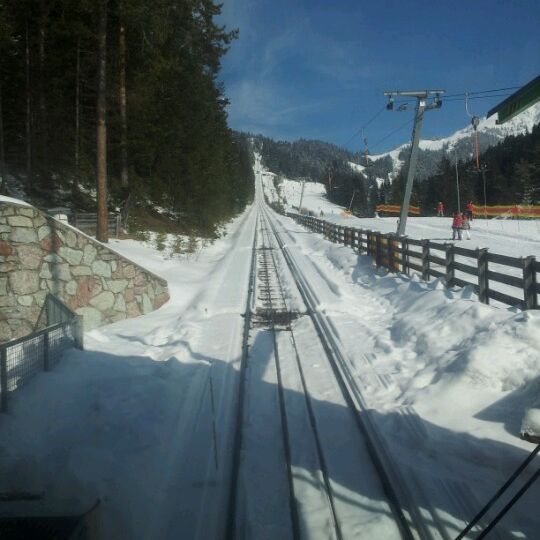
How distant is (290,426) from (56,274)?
6.84 metres

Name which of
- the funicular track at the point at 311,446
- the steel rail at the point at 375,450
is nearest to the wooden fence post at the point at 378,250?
the funicular track at the point at 311,446

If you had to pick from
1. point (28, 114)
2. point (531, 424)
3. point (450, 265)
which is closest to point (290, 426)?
point (531, 424)

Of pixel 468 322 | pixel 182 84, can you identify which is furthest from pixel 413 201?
pixel 468 322

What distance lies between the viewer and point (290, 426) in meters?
5.46

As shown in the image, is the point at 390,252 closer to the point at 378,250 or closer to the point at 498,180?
the point at 378,250

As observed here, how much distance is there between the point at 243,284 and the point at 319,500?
11.2 m

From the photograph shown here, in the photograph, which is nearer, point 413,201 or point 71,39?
point 71,39

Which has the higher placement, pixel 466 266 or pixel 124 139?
pixel 124 139

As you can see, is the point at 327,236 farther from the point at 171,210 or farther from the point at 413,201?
the point at 413,201

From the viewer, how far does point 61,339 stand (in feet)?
24.3

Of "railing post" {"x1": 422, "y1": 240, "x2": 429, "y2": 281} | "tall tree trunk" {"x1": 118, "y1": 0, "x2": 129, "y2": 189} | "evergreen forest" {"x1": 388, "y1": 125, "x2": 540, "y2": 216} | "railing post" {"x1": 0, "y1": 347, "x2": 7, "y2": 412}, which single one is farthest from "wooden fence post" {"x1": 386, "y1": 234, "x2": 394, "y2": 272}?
"evergreen forest" {"x1": 388, "y1": 125, "x2": 540, "y2": 216}

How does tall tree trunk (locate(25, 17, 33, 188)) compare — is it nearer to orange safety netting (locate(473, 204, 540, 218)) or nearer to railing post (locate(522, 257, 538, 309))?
railing post (locate(522, 257, 538, 309))

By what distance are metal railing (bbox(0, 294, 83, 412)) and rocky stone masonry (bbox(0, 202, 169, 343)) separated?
1706 mm

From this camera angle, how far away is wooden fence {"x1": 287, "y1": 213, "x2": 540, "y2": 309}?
8148 mm
